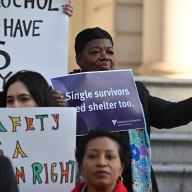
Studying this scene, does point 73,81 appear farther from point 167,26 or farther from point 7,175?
point 167,26

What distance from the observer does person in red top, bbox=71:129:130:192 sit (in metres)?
3.99

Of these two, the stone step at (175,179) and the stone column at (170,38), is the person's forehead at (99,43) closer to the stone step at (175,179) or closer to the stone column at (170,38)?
the stone step at (175,179)

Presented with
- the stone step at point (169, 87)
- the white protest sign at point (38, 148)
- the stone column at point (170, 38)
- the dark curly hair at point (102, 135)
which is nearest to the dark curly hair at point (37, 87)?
the white protest sign at point (38, 148)

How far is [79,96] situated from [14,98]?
48cm

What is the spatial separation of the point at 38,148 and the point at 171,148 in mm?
3153

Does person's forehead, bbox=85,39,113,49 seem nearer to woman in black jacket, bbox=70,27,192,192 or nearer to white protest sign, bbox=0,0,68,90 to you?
woman in black jacket, bbox=70,27,192,192

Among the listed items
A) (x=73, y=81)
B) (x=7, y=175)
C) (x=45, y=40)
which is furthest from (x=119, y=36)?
(x=7, y=175)

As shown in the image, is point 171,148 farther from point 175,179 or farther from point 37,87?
point 37,87

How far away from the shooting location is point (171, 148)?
23.8ft

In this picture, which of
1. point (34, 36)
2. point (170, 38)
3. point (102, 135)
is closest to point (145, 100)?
point (102, 135)

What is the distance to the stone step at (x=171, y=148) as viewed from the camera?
23.7 ft

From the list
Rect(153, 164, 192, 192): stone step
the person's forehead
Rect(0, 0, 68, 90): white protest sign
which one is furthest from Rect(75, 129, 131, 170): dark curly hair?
Rect(153, 164, 192, 192): stone step

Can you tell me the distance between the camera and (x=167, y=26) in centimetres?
834

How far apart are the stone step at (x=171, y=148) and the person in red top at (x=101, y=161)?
302 centimetres
